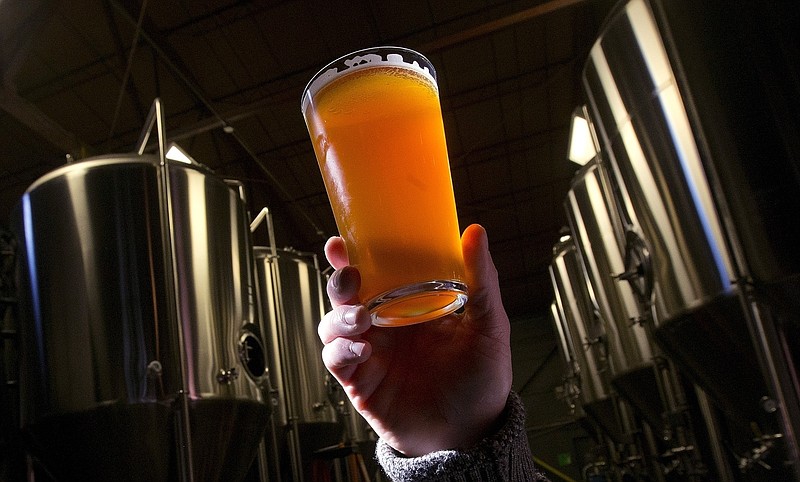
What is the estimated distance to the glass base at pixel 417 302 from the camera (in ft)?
3.22

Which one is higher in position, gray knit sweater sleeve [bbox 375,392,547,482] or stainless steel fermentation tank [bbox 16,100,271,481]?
stainless steel fermentation tank [bbox 16,100,271,481]

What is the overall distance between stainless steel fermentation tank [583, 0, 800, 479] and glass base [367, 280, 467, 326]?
4.26ft

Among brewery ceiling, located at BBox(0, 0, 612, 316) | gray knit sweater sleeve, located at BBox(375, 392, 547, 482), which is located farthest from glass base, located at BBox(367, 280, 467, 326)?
brewery ceiling, located at BBox(0, 0, 612, 316)

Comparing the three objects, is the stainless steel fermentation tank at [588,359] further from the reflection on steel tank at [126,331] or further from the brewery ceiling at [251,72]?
the reflection on steel tank at [126,331]

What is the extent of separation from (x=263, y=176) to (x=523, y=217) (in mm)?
5017

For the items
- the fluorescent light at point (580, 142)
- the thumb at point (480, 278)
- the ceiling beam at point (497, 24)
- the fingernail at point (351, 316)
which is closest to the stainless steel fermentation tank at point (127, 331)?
the thumb at point (480, 278)

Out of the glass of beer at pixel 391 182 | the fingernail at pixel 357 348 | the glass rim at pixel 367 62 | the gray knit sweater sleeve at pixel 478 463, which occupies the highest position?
the glass rim at pixel 367 62

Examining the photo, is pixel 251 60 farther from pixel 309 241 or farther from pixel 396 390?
pixel 396 390

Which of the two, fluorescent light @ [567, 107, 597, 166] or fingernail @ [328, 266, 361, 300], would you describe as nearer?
fingernail @ [328, 266, 361, 300]

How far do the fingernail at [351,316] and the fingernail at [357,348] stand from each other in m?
0.08

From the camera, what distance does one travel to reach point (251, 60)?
700 centimetres

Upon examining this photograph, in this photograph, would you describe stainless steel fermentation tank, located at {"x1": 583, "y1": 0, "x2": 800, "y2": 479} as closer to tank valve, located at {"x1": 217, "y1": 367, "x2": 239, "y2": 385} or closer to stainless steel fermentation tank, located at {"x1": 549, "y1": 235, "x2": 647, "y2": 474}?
tank valve, located at {"x1": 217, "y1": 367, "x2": 239, "y2": 385}

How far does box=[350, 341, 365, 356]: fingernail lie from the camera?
102cm

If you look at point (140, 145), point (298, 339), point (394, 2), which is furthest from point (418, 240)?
point (394, 2)
